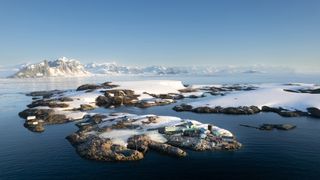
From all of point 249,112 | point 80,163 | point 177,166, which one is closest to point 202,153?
point 177,166

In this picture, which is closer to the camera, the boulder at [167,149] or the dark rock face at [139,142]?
the boulder at [167,149]

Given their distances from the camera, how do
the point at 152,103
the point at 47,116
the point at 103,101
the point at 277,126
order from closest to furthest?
the point at 277,126, the point at 47,116, the point at 152,103, the point at 103,101

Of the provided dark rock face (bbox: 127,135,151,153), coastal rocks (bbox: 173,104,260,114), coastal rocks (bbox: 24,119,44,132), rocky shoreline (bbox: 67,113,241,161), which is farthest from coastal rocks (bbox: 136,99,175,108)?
dark rock face (bbox: 127,135,151,153)

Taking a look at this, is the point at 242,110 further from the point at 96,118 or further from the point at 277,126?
the point at 96,118

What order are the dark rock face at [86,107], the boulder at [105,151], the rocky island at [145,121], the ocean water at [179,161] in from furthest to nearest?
1. the dark rock face at [86,107]
2. the rocky island at [145,121]
3. the boulder at [105,151]
4. the ocean water at [179,161]

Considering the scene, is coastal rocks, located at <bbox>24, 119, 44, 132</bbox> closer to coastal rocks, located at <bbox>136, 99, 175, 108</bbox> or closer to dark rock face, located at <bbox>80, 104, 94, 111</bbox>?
dark rock face, located at <bbox>80, 104, 94, 111</bbox>

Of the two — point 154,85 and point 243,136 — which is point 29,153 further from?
point 154,85

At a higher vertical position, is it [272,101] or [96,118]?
[272,101]

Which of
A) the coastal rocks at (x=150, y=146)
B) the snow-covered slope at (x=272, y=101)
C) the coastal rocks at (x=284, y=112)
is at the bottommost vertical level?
the coastal rocks at (x=150, y=146)

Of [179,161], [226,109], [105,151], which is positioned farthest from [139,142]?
[226,109]

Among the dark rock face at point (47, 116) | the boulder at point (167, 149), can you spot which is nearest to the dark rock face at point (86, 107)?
the dark rock face at point (47, 116)

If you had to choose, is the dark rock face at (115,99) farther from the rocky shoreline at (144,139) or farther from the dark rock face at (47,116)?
the rocky shoreline at (144,139)
